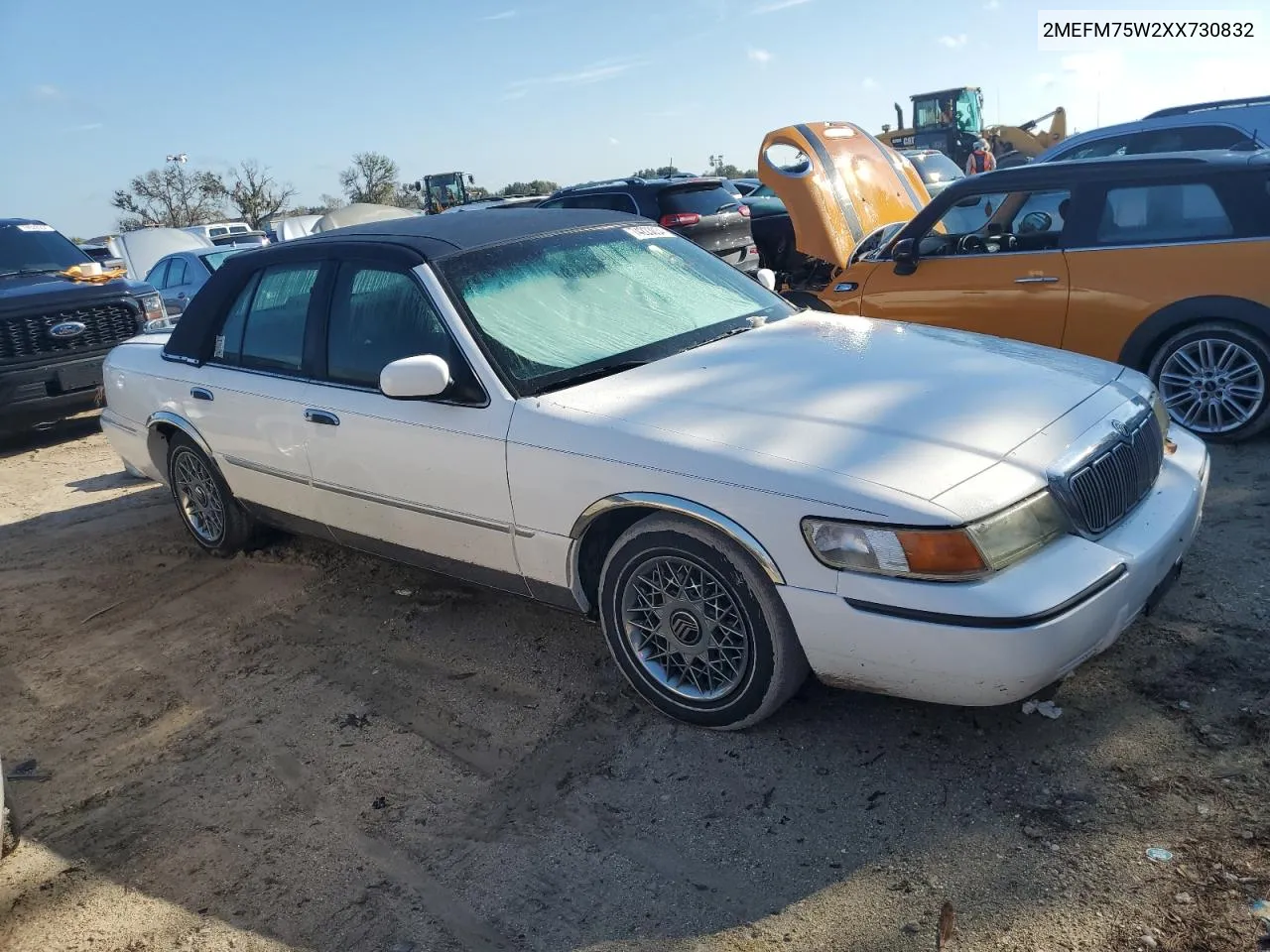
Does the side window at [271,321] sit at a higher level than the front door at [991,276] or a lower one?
higher

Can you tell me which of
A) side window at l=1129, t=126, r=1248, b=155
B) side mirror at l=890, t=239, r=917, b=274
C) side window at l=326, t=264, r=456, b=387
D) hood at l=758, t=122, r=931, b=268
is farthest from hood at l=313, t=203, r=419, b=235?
side window at l=326, t=264, r=456, b=387

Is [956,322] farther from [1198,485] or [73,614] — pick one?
[73,614]

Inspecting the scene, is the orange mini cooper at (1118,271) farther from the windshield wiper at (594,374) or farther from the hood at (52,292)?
the hood at (52,292)

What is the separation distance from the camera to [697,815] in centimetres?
285

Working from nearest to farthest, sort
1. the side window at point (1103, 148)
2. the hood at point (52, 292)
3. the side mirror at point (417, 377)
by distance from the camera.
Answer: the side mirror at point (417, 377), the hood at point (52, 292), the side window at point (1103, 148)

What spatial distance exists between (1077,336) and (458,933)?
4.86m

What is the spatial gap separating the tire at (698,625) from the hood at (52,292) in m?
7.59

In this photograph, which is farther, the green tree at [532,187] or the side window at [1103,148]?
the green tree at [532,187]

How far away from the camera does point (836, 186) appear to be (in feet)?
25.4

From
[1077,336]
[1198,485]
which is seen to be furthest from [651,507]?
[1077,336]

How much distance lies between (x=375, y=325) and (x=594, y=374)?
41.4 inches

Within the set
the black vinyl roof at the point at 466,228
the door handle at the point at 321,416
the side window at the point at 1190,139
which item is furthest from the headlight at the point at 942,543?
the side window at the point at 1190,139

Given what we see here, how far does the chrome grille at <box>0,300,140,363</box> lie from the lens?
848cm

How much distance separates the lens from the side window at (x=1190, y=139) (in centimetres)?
980
